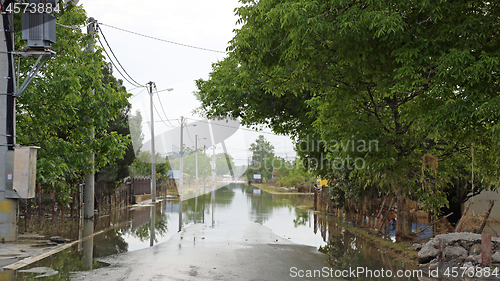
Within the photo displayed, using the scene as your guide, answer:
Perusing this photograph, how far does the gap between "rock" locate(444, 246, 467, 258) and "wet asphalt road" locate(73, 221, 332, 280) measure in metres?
2.67

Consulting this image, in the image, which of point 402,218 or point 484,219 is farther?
point 402,218

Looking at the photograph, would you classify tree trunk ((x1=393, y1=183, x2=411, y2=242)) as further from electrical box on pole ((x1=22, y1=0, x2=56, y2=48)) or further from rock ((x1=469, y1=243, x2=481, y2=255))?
electrical box on pole ((x1=22, y1=0, x2=56, y2=48))

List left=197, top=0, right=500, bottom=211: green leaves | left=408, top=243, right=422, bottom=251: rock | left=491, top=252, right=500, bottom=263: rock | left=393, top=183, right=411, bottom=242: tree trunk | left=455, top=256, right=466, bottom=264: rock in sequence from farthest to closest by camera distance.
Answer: left=393, top=183, right=411, bottom=242: tree trunk, left=408, top=243, right=422, bottom=251: rock, left=455, top=256, right=466, bottom=264: rock, left=491, top=252, right=500, bottom=263: rock, left=197, top=0, right=500, bottom=211: green leaves

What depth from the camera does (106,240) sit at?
1467 centimetres

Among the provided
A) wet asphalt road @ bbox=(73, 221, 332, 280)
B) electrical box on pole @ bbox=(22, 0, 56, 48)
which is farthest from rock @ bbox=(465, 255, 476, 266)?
electrical box on pole @ bbox=(22, 0, 56, 48)

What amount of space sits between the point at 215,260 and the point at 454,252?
539 centimetres

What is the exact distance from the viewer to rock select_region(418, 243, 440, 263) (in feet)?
34.9

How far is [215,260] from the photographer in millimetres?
10953

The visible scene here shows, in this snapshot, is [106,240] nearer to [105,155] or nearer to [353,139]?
[105,155]

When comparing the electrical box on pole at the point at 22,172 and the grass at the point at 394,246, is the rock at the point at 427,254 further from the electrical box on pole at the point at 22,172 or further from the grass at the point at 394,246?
the electrical box on pole at the point at 22,172

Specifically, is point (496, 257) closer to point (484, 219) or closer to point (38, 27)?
point (484, 219)

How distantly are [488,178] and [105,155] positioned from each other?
12482 mm

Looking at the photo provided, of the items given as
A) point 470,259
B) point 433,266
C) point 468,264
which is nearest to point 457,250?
point 470,259

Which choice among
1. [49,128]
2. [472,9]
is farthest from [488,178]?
[49,128]
